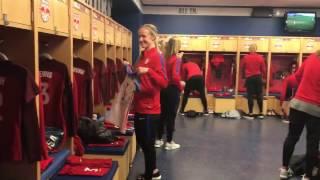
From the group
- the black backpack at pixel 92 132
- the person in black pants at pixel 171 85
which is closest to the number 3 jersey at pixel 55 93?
the black backpack at pixel 92 132

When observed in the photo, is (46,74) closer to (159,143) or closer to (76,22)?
(76,22)

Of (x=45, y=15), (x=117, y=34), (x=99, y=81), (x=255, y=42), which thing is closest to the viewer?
(x=45, y=15)

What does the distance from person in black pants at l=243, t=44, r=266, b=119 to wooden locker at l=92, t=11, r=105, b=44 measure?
4317 mm

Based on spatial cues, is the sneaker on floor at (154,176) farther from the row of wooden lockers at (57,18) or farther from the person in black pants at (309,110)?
the row of wooden lockers at (57,18)

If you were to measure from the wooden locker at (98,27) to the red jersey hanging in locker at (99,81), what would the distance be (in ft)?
0.95

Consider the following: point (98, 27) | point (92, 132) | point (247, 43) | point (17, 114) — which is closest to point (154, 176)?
point (92, 132)

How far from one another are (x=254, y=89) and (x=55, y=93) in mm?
5960

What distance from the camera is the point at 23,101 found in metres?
2.07

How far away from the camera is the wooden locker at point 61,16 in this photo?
107 inches

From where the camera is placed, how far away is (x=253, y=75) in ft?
26.2

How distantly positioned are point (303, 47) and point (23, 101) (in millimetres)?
8051

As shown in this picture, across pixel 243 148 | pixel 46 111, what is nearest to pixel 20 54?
pixel 46 111

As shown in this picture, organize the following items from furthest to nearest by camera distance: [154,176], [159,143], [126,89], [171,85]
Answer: [159,143] < [171,85] < [154,176] < [126,89]

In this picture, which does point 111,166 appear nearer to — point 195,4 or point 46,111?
point 46,111
